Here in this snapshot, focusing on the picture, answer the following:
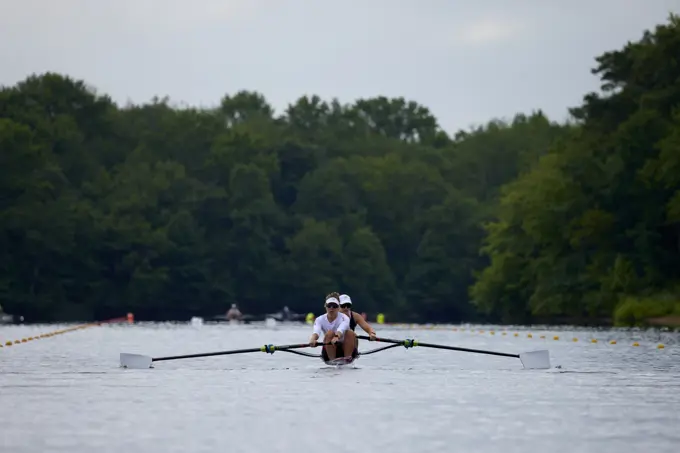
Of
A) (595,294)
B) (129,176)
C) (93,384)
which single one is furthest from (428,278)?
(93,384)

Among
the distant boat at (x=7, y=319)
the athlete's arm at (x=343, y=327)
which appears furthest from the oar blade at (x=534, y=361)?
the distant boat at (x=7, y=319)

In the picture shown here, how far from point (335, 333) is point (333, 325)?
0.30 m

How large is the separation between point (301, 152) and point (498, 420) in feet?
343

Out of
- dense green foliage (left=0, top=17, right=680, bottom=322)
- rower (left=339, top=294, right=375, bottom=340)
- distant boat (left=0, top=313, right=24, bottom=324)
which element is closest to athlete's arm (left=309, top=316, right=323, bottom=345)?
rower (left=339, top=294, right=375, bottom=340)

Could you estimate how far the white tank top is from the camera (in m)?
29.5

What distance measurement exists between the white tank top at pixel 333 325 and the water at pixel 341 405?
2.52ft

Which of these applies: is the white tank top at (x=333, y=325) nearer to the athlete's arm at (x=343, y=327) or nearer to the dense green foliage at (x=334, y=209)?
the athlete's arm at (x=343, y=327)

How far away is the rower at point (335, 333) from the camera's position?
29469 mm

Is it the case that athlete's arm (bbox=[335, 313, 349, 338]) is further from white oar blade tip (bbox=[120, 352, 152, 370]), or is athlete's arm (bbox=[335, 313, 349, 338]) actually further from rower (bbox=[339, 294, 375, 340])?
white oar blade tip (bbox=[120, 352, 152, 370])

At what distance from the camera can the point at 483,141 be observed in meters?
132

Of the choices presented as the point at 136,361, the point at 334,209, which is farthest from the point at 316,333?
the point at 334,209

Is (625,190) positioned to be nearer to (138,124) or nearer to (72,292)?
(72,292)

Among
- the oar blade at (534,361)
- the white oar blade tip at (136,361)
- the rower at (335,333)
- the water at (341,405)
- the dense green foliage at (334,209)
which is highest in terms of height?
the dense green foliage at (334,209)

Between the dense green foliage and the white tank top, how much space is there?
41394 mm
